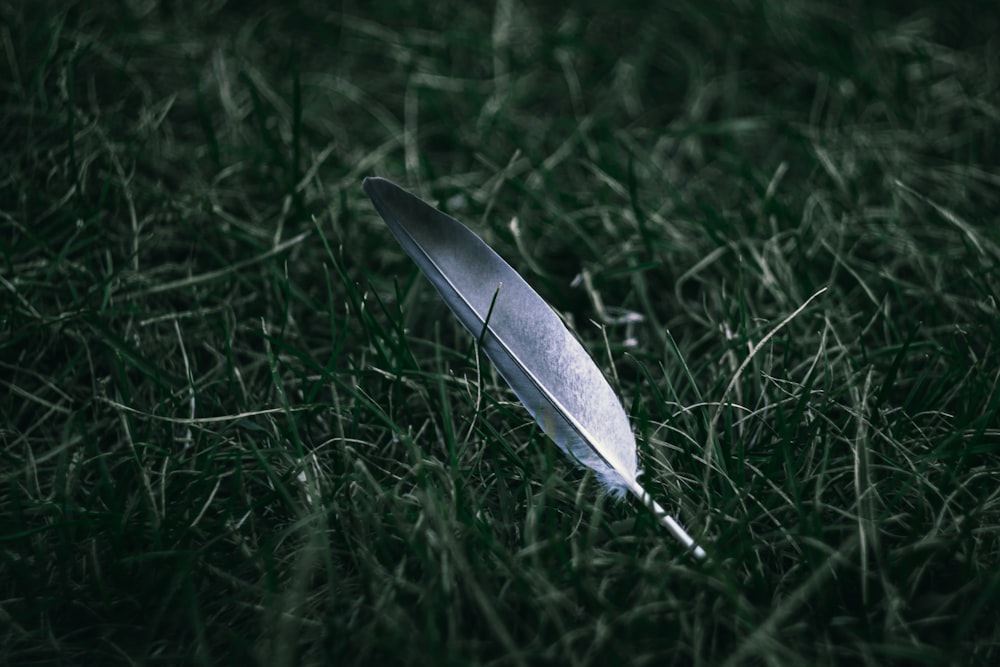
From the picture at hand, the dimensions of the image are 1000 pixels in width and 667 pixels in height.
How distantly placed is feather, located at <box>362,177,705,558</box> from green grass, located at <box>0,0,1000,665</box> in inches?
1.6

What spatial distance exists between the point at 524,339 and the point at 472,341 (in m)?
0.15

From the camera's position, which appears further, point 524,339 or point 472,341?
point 472,341

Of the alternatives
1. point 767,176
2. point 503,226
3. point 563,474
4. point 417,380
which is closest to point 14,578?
point 417,380

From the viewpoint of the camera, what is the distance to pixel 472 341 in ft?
3.35

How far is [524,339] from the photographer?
88cm

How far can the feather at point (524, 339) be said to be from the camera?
0.84 m

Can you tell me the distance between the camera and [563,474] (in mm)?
892

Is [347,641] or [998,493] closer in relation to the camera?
[347,641]

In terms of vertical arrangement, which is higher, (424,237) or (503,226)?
(424,237)

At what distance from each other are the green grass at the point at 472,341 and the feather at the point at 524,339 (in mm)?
42

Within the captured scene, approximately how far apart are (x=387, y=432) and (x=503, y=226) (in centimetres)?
42

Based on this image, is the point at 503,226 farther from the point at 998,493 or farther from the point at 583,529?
the point at 998,493

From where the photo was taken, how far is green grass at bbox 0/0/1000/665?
76 centimetres

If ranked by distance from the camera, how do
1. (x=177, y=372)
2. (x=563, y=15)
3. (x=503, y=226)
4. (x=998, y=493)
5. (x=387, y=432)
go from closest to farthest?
(x=998, y=493) → (x=387, y=432) → (x=177, y=372) → (x=503, y=226) → (x=563, y=15)
